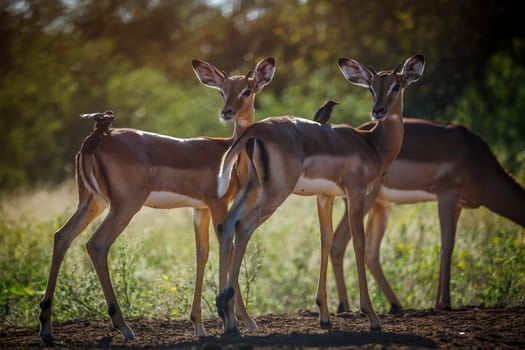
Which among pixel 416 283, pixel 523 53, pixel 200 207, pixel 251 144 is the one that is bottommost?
pixel 416 283

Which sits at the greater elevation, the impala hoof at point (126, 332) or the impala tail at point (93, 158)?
the impala tail at point (93, 158)

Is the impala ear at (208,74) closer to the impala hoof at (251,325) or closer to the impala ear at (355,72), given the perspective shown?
the impala ear at (355,72)

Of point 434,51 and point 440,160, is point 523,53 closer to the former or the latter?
point 434,51

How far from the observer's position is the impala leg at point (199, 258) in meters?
7.34

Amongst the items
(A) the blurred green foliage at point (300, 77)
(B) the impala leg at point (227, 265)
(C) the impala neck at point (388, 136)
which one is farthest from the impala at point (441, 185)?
(A) the blurred green foliage at point (300, 77)

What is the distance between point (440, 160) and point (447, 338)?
3.70 m

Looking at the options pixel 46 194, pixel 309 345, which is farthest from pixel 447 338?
pixel 46 194

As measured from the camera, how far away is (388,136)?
8211 millimetres

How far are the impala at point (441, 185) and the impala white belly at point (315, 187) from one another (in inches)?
87.3

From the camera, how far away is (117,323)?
7.04 m

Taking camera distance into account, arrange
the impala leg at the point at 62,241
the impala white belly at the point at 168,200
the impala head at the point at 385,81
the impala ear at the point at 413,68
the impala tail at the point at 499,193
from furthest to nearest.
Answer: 1. the impala tail at the point at 499,193
2. the impala ear at the point at 413,68
3. the impala head at the point at 385,81
4. the impala white belly at the point at 168,200
5. the impala leg at the point at 62,241

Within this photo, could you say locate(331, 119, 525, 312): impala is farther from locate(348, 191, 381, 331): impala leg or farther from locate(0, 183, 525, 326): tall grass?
locate(348, 191, 381, 331): impala leg

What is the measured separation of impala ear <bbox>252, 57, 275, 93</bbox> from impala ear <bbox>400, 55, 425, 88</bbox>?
1.43 m

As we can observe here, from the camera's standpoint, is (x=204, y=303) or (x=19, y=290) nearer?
(x=19, y=290)
